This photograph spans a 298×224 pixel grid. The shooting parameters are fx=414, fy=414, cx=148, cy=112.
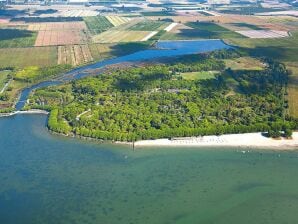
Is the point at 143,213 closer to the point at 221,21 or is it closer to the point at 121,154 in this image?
the point at 121,154

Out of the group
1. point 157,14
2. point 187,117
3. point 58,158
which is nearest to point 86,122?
point 58,158

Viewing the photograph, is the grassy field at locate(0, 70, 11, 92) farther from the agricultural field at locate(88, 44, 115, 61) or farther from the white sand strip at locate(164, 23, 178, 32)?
the white sand strip at locate(164, 23, 178, 32)

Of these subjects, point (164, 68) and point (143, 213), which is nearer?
point (143, 213)

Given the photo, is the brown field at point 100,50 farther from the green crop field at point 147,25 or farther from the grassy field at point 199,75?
the green crop field at point 147,25

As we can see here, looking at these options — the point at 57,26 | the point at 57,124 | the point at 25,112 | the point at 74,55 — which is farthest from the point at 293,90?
the point at 57,26

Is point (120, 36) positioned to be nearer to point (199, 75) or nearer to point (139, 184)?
point (199, 75)

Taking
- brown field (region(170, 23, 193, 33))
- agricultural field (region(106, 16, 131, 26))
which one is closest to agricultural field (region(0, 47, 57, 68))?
agricultural field (region(106, 16, 131, 26))

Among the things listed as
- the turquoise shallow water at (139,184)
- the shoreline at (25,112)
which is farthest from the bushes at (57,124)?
the shoreline at (25,112)
